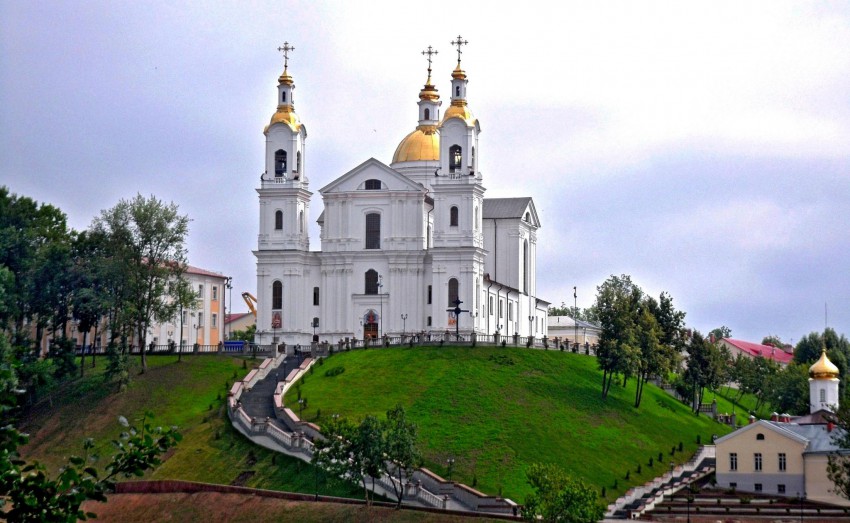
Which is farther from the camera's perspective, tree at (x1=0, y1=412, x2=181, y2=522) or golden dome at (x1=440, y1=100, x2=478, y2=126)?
golden dome at (x1=440, y1=100, x2=478, y2=126)

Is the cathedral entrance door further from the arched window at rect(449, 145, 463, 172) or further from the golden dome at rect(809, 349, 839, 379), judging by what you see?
the golden dome at rect(809, 349, 839, 379)

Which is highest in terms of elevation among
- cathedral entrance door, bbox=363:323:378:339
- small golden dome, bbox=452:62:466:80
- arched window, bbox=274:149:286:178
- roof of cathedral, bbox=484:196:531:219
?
small golden dome, bbox=452:62:466:80

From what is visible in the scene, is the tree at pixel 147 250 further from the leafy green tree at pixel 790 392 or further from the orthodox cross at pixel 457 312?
the leafy green tree at pixel 790 392

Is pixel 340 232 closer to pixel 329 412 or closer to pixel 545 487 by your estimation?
pixel 329 412

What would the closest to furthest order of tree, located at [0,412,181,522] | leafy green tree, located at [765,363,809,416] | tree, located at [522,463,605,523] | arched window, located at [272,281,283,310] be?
tree, located at [0,412,181,522]
tree, located at [522,463,605,523]
arched window, located at [272,281,283,310]
leafy green tree, located at [765,363,809,416]

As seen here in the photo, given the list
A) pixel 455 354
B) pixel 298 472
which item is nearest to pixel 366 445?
pixel 298 472

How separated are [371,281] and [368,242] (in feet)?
9.30

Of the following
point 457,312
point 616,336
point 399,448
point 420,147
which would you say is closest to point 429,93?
point 420,147

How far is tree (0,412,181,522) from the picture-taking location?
783 inches

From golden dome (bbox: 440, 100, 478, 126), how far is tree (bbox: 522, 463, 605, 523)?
4216 cm

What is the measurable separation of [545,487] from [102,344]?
5611 cm

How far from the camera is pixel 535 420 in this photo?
8081 centimetres

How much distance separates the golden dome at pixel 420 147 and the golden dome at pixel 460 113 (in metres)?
8.89

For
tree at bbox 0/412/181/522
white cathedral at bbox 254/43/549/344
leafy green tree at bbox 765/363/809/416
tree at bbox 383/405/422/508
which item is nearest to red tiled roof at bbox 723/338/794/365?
leafy green tree at bbox 765/363/809/416
